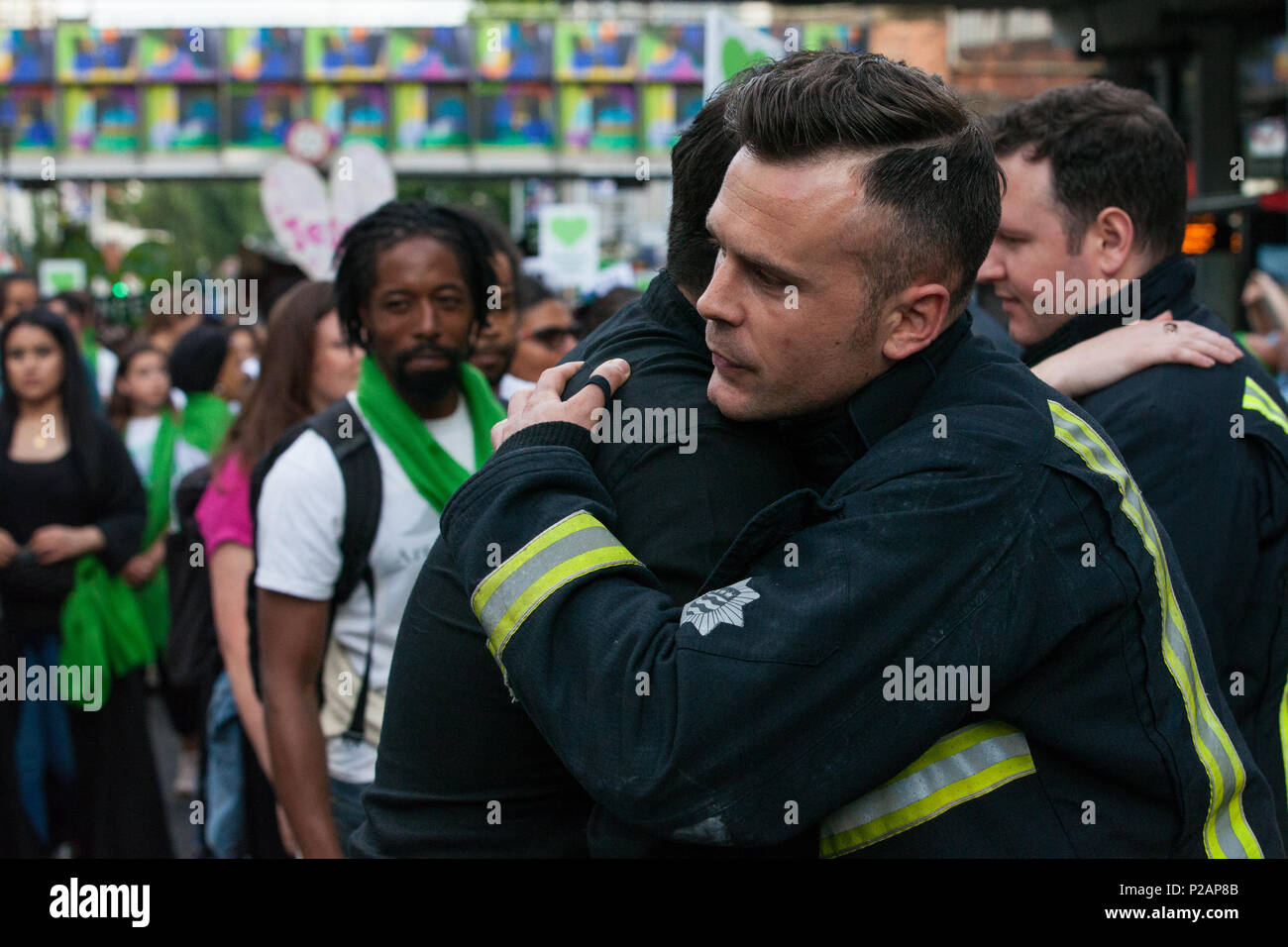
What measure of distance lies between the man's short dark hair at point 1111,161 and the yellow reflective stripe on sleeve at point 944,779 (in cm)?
148

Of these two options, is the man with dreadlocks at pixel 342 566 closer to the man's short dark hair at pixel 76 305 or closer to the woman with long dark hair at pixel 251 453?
the woman with long dark hair at pixel 251 453

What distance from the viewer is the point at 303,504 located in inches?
133

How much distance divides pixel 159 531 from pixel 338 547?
12.6ft

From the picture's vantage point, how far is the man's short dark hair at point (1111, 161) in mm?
2904

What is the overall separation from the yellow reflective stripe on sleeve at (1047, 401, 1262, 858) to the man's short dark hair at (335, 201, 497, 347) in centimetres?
221

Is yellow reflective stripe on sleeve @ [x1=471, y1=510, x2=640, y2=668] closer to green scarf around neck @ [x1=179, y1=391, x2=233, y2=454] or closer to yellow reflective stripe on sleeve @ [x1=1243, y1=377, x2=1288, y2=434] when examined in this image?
yellow reflective stripe on sleeve @ [x1=1243, y1=377, x2=1288, y2=434]

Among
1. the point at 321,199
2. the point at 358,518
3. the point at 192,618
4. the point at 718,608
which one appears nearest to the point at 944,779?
the point at 718,608

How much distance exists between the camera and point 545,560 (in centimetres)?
169

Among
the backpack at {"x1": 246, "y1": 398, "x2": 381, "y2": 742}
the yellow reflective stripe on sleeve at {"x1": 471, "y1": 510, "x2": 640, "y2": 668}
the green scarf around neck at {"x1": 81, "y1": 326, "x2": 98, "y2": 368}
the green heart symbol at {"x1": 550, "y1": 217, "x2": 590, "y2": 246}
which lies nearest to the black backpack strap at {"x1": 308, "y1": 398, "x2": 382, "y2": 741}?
the backpack at {"x1": 246, "y1": 398, "x2": 381, "y2": 742}

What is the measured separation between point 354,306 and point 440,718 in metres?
2.05

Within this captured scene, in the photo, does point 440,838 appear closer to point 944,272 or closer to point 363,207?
point 944,272

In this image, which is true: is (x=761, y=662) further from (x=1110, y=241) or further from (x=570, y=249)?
(x=570, y=249)

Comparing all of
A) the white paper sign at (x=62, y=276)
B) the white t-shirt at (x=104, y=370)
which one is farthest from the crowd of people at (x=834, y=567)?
the white paper sign at (x=62, y=276)
